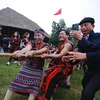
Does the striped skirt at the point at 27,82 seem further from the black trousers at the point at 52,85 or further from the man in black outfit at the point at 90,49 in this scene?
the man in black outfit at the point at 90,49

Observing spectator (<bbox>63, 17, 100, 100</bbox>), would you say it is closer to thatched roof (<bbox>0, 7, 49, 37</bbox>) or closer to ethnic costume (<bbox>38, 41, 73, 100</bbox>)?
ethnic costume (<bbox>38, 41, 73, 100</bbox>)

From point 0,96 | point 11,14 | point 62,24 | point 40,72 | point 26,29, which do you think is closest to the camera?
point 40,72

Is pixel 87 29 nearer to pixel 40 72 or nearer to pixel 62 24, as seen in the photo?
pixel 40 72

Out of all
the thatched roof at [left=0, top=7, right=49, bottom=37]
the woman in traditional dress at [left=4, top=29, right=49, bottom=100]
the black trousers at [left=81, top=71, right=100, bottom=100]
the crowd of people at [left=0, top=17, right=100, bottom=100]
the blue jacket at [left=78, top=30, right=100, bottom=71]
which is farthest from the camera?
the thatched roof at [left=0, top=7, right=49, bottom=37]

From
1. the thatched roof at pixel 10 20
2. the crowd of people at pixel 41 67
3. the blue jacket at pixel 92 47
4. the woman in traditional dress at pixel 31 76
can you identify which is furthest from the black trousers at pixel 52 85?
the thatched roof at pixel 10 20

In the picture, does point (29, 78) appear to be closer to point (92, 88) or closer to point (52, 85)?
point (52, 85)

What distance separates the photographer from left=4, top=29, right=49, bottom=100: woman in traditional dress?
392cm

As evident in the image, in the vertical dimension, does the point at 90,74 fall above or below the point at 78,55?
below

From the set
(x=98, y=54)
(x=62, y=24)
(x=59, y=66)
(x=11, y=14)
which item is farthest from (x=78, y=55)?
(x=62, y=24)

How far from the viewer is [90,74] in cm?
346

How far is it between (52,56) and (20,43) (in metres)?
5.64

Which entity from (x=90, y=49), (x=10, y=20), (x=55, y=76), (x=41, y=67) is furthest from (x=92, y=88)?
(x=10, y=20)

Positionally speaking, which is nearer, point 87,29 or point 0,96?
point 87,29

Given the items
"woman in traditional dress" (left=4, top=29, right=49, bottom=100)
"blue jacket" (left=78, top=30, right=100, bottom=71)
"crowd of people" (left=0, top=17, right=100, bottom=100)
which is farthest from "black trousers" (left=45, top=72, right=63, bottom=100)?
"blue jacket" (left=78, top=30, right=100, bottom=71)
